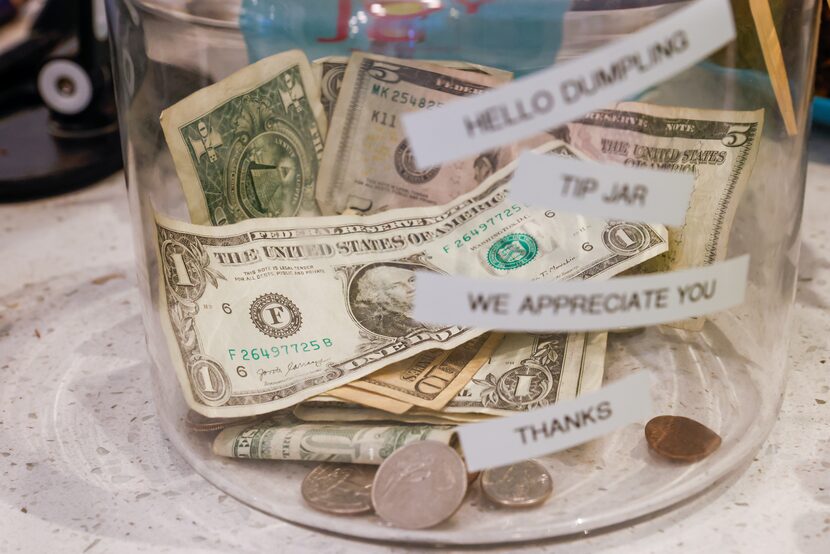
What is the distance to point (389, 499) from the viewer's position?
0.47m

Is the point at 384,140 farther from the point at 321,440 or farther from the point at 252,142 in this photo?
the point at 321,440

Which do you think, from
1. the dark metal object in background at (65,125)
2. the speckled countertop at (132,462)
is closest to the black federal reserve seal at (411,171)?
the speckled countertop at (132,462)

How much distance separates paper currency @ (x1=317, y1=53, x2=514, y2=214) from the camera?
0.63 metres

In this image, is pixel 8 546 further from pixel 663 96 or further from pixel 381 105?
pixel 663 96

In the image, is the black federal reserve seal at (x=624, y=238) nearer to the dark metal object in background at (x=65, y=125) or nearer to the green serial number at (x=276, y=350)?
the green serial number at (x=276, y=350)

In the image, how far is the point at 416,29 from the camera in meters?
0.54

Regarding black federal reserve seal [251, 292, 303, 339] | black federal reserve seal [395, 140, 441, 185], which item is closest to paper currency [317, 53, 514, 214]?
black federal reserve seal [395, 140, 441, 185]

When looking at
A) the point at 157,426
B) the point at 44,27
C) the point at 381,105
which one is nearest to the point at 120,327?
the point at 157,426

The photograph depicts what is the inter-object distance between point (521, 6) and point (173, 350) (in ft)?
1.01

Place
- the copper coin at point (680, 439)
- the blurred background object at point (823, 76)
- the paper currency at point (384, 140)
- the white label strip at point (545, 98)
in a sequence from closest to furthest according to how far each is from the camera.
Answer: the white label strip at point (545, 98) → the copper coin at point (680, 439) → the paper currency at point (384, 140) → the blurred background object at point (823, 76)

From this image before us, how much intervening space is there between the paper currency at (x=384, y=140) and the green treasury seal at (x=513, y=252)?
4 centimetres

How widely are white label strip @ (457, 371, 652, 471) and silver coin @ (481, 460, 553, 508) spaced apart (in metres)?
0.03

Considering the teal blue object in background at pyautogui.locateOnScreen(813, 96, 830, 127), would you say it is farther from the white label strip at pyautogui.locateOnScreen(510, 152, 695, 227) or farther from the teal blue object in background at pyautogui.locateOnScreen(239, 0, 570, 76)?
the white label strip at pyautogui.locateOnScreen(510, 152, 695, 227)

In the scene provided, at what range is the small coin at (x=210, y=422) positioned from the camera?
0.55 m
